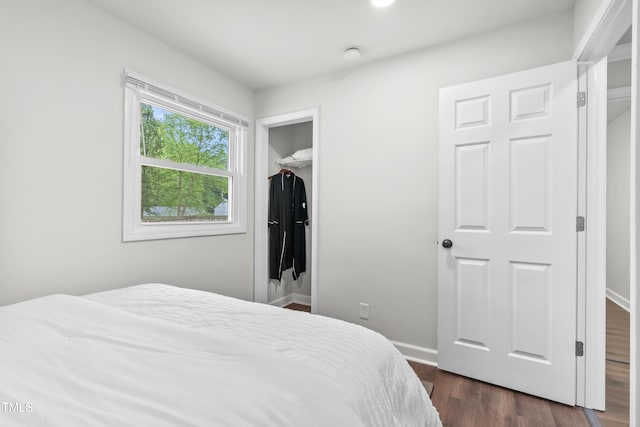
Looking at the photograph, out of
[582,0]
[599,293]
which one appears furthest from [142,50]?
[599,293]

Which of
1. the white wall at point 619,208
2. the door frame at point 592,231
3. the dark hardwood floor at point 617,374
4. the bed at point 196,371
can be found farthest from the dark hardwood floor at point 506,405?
the white wall at point 619,208

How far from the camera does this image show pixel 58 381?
29.1 inches

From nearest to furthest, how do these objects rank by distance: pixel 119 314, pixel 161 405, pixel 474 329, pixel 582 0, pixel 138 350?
1. pixel 161 405
2. pixel 138 350
3. pixel 119 314
4. pixel 582 0
5. pixel 474 329

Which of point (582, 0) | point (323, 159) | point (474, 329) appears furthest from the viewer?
point (323, 159)

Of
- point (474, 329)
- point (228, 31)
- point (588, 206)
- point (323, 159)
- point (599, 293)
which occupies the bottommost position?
point (474, 329)

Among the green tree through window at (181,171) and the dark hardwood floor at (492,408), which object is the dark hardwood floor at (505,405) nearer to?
the dark hardwood floor at (492,408)

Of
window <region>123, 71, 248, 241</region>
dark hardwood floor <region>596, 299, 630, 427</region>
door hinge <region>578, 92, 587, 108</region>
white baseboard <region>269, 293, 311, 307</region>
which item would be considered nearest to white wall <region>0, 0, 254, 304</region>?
window <region>123, 71, 248, 241</region>

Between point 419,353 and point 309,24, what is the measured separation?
8.28 feet

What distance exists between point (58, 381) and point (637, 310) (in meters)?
1.71

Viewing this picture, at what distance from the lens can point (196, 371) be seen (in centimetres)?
77

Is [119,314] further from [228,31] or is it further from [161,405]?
[228,31]

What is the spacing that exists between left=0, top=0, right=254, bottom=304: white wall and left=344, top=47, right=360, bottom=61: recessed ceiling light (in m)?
1.39

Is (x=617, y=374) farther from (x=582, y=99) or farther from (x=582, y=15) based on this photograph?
(x=582, y=15)

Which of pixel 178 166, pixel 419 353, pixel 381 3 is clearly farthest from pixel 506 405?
pixel 178 166
